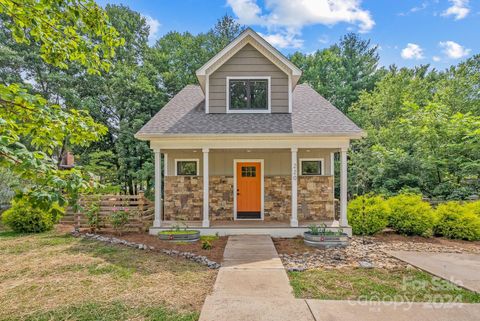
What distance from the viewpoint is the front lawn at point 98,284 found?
380 cm

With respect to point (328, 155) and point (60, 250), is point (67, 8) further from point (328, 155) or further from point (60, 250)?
point (328, 155)

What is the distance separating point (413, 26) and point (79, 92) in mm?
19590

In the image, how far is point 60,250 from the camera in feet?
22.9

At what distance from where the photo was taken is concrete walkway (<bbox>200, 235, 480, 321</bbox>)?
3584 millimetres

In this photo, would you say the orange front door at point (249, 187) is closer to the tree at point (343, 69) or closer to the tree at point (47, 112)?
the tree at point (47, 112)

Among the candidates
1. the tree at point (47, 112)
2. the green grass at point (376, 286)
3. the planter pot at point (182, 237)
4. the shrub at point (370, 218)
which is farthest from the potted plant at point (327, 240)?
the tree at point (47, 112)

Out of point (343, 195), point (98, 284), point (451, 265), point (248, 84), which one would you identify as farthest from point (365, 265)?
point (248, 84)

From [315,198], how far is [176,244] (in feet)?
17.6

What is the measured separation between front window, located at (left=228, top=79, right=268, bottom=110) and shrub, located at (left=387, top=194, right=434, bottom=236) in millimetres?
5497

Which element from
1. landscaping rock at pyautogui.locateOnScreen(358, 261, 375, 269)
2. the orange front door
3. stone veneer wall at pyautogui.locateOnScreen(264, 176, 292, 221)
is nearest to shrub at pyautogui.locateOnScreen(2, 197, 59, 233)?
the orange front door

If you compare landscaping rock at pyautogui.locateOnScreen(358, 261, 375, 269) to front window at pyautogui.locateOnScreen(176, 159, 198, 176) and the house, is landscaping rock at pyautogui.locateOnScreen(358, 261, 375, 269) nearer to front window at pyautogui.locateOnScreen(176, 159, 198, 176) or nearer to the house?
the house

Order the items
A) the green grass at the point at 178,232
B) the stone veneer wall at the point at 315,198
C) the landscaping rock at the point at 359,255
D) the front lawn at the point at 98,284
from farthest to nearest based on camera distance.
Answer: the stone veneer wall at the point at 315,198
the green grass at the point at 178,232
the landscaping rock at the point at 359,255
the front lawn at the point at 98,284

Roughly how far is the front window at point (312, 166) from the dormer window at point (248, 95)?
8.49 feet

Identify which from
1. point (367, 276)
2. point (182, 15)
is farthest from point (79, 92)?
point (367, 276)
